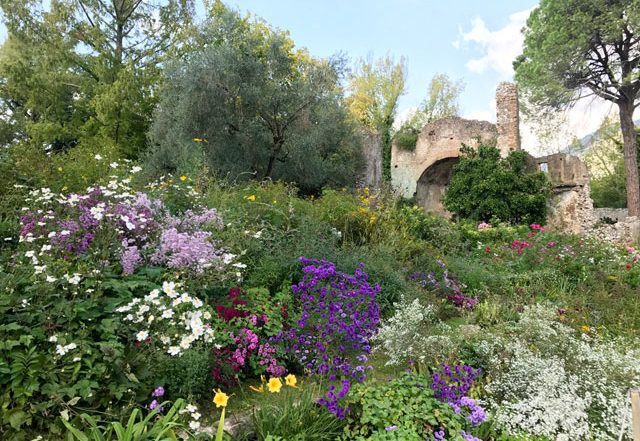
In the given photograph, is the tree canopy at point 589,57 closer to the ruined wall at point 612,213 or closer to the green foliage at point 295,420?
the ruined wall at point 612,213

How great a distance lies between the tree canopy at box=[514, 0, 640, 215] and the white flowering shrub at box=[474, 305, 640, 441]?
16289 mm

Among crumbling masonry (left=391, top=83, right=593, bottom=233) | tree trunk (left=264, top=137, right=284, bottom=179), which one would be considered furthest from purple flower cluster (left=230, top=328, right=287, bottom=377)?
crumbling masonry (left=391, top=83, right=593, bottom=233)

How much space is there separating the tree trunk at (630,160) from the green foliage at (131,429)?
19.2 metres

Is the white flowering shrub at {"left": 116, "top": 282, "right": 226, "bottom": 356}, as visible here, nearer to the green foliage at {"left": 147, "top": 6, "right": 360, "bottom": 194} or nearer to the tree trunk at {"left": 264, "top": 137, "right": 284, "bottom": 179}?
the green foliage at {"left": 147, "top": 6, "right": 360, "bottom": 194}

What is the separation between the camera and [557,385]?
2.72 m

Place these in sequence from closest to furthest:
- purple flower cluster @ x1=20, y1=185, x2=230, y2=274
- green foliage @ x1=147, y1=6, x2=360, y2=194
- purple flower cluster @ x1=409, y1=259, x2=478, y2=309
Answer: purple flower cluster @ x1=20, y1=185, x2=230, y2=274 < purple flower cluster @ x1=409, y1=259, x2=478, y2=309 < green foliage @ x1=147, y1=6, x2=360, y2=194

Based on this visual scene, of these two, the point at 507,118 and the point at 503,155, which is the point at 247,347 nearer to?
the point at 503,155

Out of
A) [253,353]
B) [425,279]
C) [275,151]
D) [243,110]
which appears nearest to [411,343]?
[253,353]

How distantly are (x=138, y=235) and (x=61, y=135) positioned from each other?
13.5 m

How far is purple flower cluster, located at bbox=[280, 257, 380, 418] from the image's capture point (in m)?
2.86

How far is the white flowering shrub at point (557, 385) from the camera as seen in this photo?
2.54m

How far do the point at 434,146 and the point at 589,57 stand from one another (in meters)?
6.78

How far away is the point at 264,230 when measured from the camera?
4.68 metres

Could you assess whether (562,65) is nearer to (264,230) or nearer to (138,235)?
(264,230)
